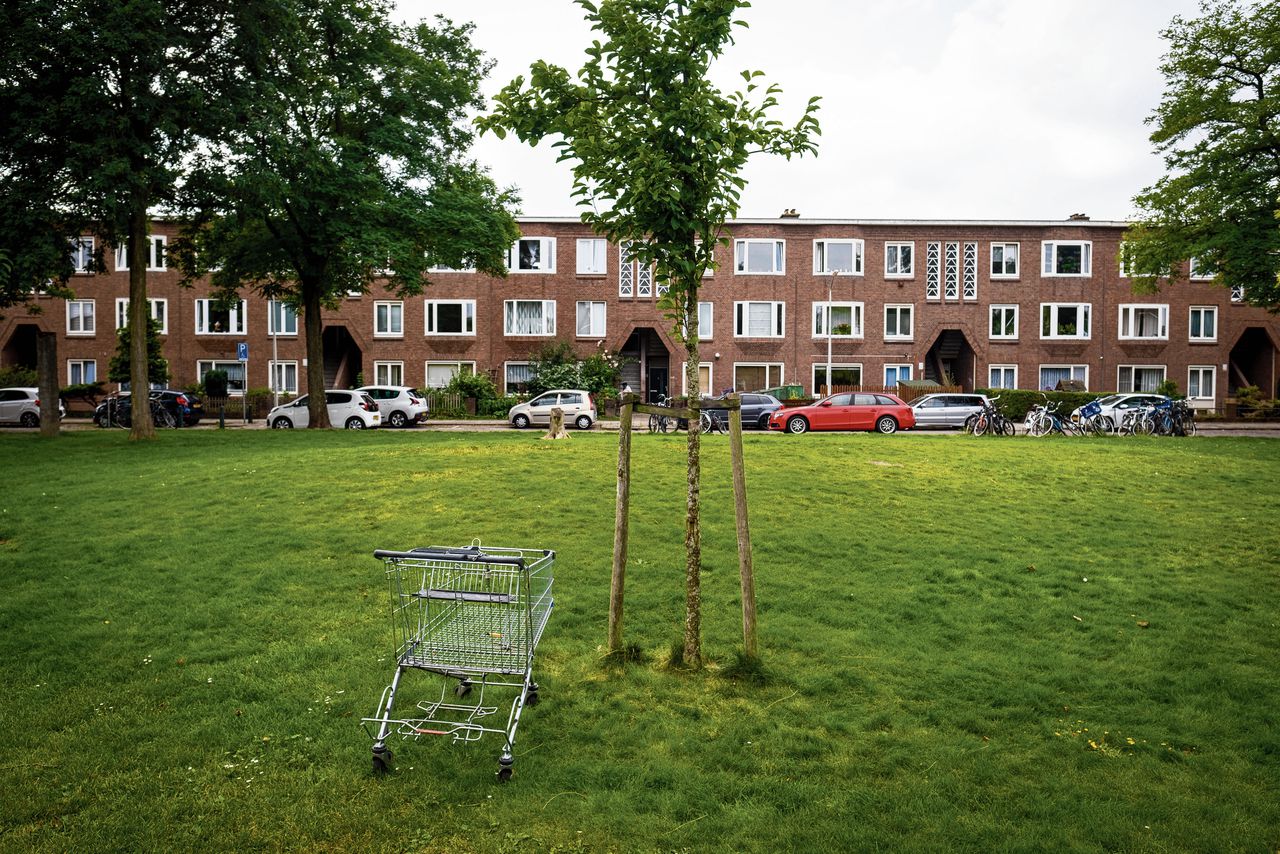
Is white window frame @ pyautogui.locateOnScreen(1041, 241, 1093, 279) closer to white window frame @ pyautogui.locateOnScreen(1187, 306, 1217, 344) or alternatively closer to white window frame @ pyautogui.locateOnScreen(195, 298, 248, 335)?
white window frame @ pyautogui.locateOnScreen(1187, 306, 1217, 344)

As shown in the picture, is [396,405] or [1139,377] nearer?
[396,405]

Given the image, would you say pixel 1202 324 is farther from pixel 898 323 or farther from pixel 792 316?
pixel 792 316

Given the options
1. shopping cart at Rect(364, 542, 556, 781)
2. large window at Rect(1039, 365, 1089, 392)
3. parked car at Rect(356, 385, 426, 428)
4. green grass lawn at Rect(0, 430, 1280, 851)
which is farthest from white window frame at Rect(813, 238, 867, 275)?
shopping cart at Rect(364, 542, 556, 781)

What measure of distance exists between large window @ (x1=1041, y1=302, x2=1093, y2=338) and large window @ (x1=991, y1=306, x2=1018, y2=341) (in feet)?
5.42

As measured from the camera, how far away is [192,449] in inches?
796

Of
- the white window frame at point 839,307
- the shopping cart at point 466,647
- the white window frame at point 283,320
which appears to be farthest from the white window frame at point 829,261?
the shopping cart at point 466,647

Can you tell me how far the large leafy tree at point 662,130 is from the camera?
6.12 meters

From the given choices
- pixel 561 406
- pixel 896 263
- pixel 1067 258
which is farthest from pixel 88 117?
pixel 1067 258

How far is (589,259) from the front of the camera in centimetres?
4591

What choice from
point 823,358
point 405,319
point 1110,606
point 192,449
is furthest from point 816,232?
point 1110,606

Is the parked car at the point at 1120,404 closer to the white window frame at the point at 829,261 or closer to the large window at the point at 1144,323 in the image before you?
the white window frame at the point at 829,261

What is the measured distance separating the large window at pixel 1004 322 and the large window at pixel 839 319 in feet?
24.8

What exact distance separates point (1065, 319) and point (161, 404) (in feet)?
153

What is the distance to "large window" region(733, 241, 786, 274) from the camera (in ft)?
152
